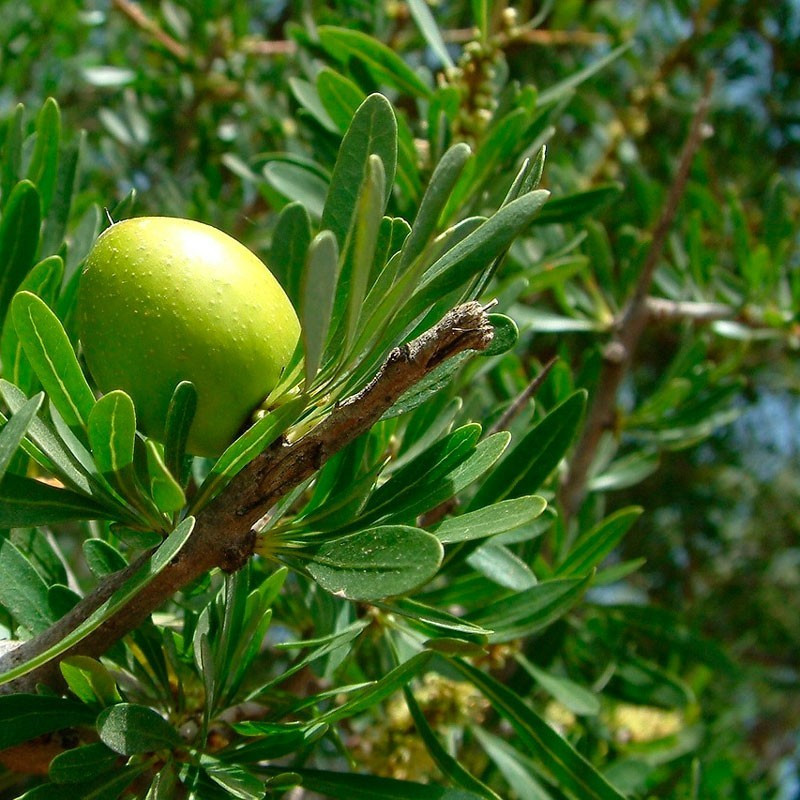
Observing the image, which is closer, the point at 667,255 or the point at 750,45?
the point at 667,255

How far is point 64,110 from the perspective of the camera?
276cm

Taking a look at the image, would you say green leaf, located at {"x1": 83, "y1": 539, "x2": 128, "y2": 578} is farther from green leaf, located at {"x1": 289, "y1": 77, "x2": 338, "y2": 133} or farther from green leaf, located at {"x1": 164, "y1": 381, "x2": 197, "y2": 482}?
green leaf, located at {"x1": 289, "y1": 77, "x2": 338, "y2": 133}

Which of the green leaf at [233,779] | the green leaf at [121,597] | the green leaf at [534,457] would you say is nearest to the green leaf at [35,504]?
the green leaf at [121,597]

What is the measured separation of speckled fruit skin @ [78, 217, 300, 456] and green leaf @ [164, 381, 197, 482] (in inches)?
0.8

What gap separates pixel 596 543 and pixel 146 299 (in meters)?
0.62

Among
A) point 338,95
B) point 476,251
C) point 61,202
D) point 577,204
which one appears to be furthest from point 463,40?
point 476,251

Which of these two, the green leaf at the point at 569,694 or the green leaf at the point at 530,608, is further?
the green leaf at the point at 569,694

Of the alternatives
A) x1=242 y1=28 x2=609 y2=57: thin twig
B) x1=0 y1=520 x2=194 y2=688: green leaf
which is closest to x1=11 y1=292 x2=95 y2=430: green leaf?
x1=0 y1=520 x2=194 y2=688: green leaf

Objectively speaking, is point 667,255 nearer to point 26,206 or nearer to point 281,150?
point 281,150

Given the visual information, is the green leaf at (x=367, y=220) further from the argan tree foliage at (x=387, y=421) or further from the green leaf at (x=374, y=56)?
the green leaf at (x=374, y=56)

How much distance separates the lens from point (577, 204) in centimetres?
124

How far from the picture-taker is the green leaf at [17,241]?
2.93ft

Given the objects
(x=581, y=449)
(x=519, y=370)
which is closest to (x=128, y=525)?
(x=519, y=370)

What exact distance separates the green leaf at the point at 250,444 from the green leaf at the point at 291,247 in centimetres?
26
